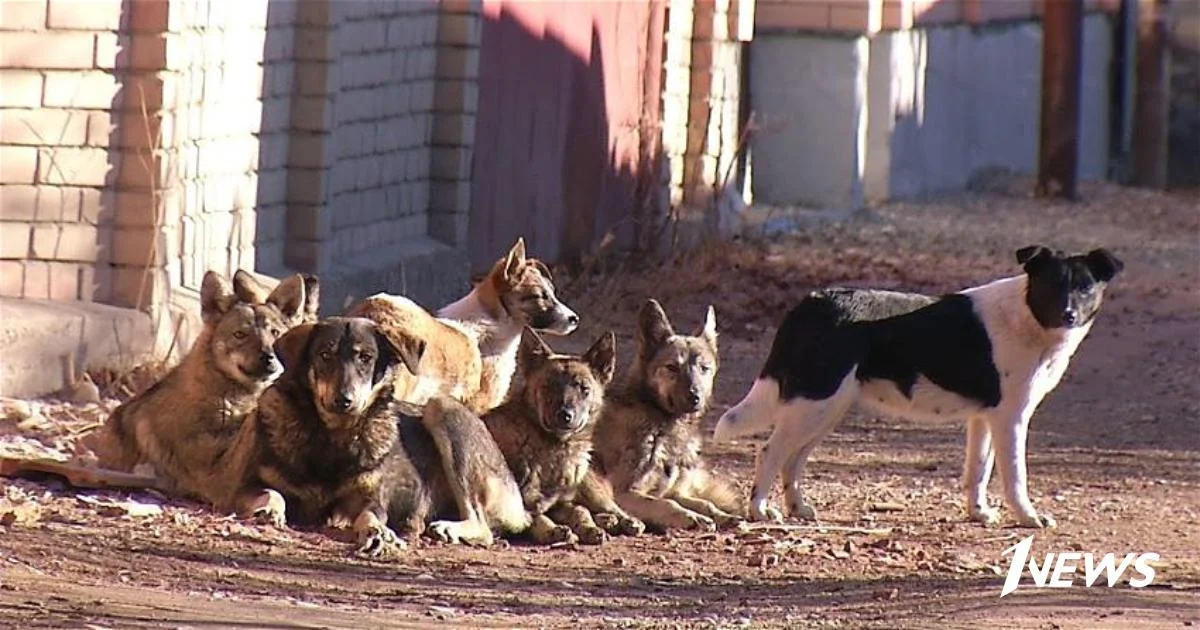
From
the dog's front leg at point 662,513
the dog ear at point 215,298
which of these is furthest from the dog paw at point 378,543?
the dog's front leg at point 662,513

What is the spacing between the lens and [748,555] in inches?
→ 330

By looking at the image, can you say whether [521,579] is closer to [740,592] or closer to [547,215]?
[740,592]

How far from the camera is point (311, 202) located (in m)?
12.0

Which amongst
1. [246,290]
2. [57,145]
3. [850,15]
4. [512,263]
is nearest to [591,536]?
[246,290]

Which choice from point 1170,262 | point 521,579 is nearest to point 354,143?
point 521,579

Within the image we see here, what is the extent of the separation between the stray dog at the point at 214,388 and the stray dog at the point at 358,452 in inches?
5.6

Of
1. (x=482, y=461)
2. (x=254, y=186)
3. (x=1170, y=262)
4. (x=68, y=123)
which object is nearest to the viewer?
(x=482, y=461)

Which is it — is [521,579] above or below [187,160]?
below

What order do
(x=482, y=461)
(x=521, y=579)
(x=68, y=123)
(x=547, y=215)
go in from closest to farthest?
(x=521, y=579) < (x=482, y=461) < (x=68, y=123) < (x=547, y=215)

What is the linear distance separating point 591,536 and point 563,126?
6.92 metres

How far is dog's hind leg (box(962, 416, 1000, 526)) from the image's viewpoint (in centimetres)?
932

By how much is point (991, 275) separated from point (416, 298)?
5.03m
